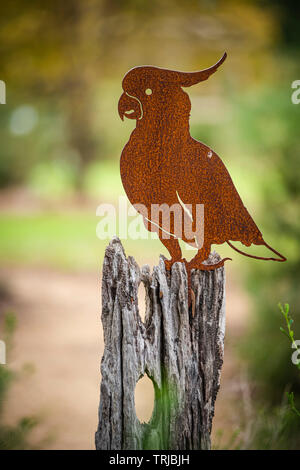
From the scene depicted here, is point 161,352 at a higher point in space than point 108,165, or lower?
lower

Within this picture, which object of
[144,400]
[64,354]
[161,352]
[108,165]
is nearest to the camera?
[161,352]

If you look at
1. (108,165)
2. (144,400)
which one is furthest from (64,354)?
(108,165)

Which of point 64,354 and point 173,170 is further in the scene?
point 64,354

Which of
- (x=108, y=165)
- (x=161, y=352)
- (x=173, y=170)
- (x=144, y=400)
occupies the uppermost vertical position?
(x=108, y=165)

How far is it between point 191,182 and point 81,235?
15.6ft

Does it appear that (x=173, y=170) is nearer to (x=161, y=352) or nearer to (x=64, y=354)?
(x=161, y=352)

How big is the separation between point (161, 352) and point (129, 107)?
0.73 metres

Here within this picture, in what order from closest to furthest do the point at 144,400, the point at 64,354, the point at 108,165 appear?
the point at 144,400 → the point at 64,354 → the point at 108,165

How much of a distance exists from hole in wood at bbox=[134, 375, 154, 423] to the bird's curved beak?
2.12m

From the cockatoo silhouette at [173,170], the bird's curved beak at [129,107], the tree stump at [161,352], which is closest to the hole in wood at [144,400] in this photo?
the tree stump at [161,352]

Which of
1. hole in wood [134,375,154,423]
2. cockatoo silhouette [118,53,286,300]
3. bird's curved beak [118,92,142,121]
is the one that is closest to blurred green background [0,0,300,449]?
hole in wood [134,375,154,423]

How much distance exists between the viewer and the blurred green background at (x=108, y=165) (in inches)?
116

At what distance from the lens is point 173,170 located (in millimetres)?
1396
